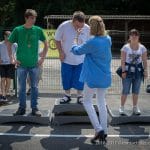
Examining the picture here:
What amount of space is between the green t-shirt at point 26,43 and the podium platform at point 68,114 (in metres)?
0.94

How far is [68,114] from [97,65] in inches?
73.6

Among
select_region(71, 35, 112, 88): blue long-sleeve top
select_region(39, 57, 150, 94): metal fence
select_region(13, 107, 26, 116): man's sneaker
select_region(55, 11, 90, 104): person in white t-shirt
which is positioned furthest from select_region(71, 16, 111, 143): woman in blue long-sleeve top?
select_region(39, 57, 150, 94): metal fence

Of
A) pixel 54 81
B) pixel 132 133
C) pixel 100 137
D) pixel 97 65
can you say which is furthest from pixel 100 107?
pixel 54 81

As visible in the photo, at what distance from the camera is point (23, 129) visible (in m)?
8.82

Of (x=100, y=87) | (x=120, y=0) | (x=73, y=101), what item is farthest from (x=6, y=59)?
(x=120, y=0)

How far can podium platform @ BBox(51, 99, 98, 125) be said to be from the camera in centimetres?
918

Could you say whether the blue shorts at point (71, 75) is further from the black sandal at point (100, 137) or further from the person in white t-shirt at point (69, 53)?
the black sandal at point (100, 137)

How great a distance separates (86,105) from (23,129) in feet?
4.74

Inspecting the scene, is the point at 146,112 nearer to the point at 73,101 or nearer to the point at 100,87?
the point at 73,101

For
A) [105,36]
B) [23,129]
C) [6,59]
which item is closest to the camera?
[105,36]

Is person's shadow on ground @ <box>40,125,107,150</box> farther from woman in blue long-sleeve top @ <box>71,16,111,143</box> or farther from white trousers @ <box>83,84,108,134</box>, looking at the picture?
white trousers @ <box>83,84,108,134</box>

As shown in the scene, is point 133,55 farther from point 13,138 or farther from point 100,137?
point 13,138

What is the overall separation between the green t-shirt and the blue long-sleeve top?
140 cm

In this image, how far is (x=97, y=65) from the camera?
7809 millimetres
